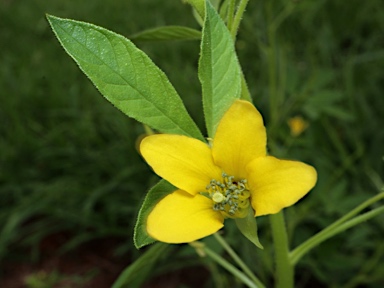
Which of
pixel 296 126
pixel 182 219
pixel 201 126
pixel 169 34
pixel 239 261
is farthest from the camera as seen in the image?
pixel 201 126

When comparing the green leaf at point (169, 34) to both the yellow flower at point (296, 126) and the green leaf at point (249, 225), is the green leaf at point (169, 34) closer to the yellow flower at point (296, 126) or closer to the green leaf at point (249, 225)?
the green leaf at point (249, 225)

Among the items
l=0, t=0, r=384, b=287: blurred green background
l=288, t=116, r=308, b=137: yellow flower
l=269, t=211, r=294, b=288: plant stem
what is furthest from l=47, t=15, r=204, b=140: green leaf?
l=288, t=116, r=308, b=137: yellow flower

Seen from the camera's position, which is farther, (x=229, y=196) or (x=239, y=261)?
(x=239, y=261)

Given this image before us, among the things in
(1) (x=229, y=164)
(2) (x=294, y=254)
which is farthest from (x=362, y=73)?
(1) (x=229, y=164)

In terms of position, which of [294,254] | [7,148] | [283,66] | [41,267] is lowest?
[41,267]

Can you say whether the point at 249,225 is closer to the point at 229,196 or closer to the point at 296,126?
the point at 229,196

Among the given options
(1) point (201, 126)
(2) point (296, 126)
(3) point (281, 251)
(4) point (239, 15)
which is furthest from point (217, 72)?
(1) point (201, 126)

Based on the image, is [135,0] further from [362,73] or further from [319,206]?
[319,206]
